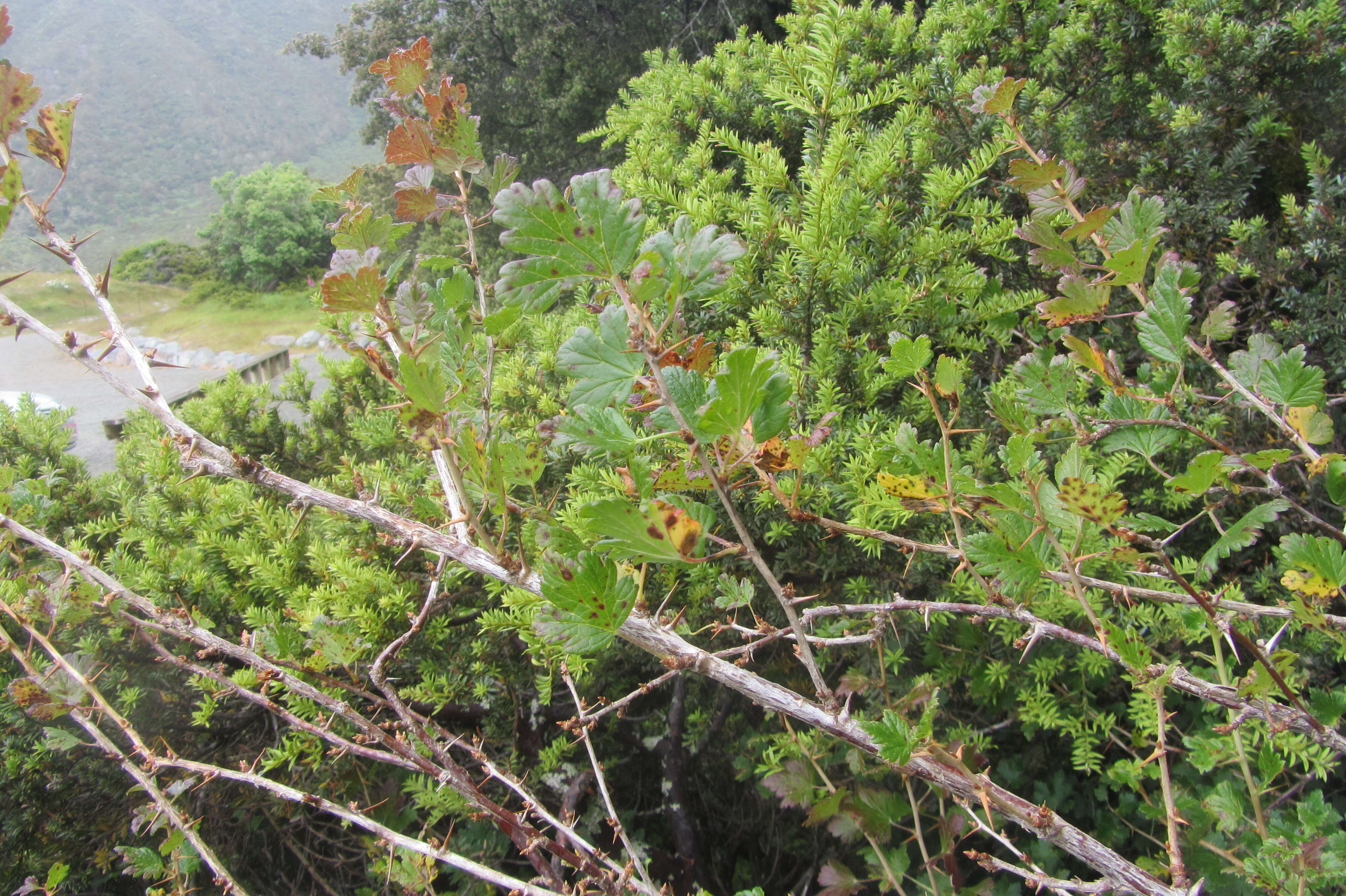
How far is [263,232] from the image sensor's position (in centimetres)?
1302

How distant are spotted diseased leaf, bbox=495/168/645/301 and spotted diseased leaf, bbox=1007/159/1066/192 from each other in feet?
1.51

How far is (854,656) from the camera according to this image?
1.30 metres

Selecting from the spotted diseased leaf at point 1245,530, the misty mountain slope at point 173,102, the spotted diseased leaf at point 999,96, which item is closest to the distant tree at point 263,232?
the misty mountain slope at point 173,102

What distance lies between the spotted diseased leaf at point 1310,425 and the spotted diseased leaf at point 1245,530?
74 mm

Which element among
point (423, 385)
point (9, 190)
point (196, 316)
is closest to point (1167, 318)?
point (423, 385)

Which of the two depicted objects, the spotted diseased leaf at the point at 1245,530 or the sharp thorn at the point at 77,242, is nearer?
the spotted diseased leaf at the point at 1245,530

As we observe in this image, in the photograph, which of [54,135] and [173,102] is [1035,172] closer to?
[54,135]

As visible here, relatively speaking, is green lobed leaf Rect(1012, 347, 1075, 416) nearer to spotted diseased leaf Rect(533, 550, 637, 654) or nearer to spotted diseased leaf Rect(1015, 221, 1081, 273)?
spotted diseased leaf Rect(1015, 221, 1081, 273)

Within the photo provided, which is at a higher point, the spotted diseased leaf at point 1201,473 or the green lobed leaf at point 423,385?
the green lobed leaf at point 423,385

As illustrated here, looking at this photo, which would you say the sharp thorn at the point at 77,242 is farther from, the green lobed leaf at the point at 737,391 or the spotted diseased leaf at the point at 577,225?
the green lobed leaf at the point at 737,391

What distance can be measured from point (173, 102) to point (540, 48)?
11.3 m

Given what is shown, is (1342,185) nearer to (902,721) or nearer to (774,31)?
→ (902,721)

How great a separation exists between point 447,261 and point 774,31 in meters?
5.69

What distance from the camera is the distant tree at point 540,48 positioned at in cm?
606
